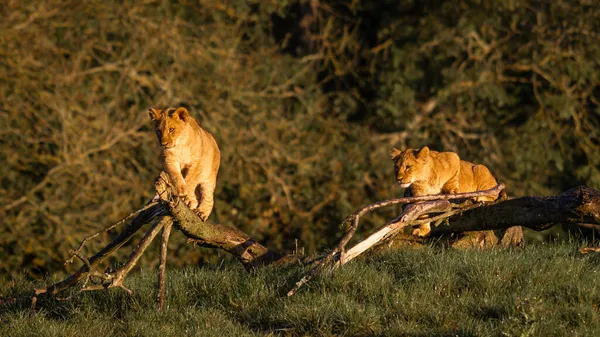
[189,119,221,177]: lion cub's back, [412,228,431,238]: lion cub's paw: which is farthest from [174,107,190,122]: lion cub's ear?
[412,228,431,238]: lion cub's paw

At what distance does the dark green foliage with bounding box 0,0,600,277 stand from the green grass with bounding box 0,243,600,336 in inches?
216

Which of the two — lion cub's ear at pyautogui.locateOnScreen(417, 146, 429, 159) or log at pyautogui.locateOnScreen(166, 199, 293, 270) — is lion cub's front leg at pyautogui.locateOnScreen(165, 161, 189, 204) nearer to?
log at pyautogui.locateOnScreen(166, 199, 293, 270)

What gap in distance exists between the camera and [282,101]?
1419 cm

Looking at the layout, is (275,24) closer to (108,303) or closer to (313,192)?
(313,192)

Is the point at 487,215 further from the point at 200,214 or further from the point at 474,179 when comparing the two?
the point at 200,214

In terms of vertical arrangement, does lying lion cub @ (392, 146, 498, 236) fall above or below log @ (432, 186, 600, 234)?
above

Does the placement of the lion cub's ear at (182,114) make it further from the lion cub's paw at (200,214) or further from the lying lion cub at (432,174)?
the lying lion cub at (432,174)

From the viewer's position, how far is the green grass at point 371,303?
18.6 feet

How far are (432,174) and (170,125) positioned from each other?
2.22 metres

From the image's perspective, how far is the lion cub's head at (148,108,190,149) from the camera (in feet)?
21.5

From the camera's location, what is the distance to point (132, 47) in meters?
12.9

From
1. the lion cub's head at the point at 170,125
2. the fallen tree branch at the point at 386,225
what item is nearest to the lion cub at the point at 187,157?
the lion cub's head at the point at 170,125

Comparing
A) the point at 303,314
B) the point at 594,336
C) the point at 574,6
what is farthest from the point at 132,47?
the point at 594,336

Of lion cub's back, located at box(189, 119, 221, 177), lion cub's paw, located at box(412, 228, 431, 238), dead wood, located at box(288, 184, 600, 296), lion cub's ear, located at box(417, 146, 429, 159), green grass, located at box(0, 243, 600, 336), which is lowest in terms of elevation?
green grass, located at box(0, 243, 600, 336)
